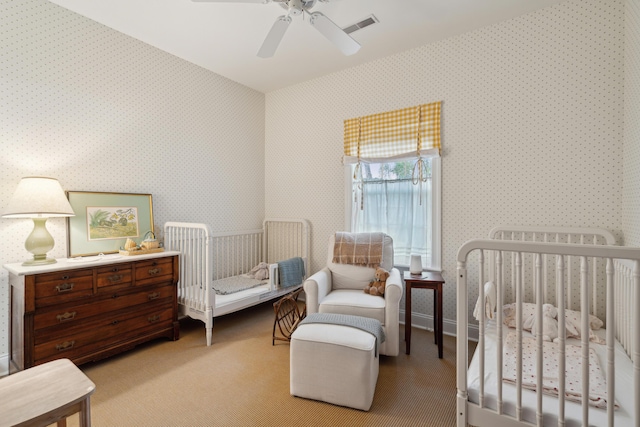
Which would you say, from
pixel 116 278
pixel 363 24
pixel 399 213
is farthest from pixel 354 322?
pixel 363 24

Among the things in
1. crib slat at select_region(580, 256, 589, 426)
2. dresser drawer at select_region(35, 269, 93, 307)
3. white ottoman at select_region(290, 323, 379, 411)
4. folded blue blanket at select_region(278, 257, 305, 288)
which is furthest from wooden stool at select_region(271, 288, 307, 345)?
crib slat at select_region(580, 256, 589, 426)

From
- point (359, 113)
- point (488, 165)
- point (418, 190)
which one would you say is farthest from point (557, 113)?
point (359, 113)

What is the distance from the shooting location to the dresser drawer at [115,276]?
2.29 meters

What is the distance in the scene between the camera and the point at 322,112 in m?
3.73

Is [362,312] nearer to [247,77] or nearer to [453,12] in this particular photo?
[453,12]

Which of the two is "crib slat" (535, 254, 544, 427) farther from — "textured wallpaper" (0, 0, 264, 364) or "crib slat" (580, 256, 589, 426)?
"textured wallpaper" (0, 0, 264, 364)

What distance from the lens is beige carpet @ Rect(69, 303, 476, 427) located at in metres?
1.75

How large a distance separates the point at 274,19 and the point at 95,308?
9.10 feet

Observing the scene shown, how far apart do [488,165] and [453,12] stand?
1.34 m

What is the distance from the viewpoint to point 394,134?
126 inches

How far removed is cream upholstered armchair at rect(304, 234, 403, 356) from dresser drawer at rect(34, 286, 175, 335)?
4.36 ft

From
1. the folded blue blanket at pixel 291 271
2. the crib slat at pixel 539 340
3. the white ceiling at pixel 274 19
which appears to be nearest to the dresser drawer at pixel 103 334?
the folded blue blanket at pixel 291 271

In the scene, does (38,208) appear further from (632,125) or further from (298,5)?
(632,125)

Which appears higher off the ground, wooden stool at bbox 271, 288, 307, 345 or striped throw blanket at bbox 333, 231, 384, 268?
striped throw blanket at bbox 333, 231, 384, 268
